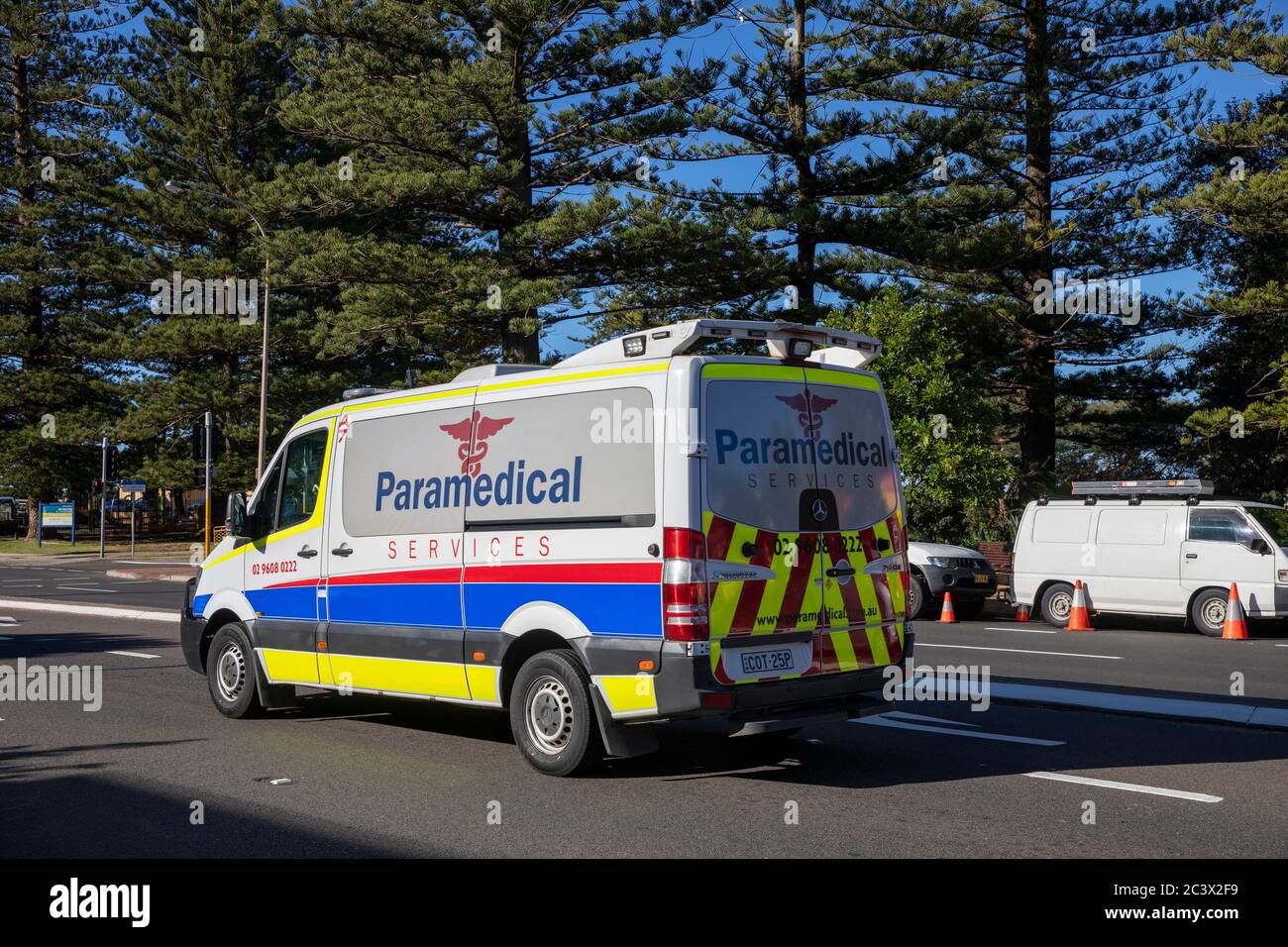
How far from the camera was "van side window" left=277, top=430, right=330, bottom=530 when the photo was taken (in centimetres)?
957

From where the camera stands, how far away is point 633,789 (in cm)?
735

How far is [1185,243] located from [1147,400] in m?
5.13

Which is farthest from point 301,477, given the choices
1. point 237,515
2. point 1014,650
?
point 1014,650

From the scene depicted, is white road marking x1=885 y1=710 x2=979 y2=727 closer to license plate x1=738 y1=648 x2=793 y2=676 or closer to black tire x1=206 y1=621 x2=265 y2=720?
license plate x1=738 y1=648 x2=793 y2=676

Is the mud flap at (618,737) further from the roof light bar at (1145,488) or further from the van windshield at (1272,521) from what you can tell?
the van windshield at (1272,521)

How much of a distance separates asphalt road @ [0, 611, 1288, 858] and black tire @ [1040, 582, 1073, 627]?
30.9 ft

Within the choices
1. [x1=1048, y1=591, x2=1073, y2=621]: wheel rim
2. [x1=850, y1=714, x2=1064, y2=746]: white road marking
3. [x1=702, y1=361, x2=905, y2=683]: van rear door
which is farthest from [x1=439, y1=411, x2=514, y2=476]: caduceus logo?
[x1=1048, y1=591, x2=1073, y2=621]: wheel rim

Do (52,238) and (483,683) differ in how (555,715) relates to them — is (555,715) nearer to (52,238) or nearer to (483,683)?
(483,683)

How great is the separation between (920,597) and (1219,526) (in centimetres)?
432

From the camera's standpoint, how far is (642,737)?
24.3 ft

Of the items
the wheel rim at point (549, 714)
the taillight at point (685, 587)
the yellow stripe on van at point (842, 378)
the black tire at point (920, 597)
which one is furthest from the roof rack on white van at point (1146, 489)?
the taillight at point (685, 587)

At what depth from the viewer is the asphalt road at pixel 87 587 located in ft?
76.4

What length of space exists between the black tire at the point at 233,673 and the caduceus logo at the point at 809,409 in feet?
15.8

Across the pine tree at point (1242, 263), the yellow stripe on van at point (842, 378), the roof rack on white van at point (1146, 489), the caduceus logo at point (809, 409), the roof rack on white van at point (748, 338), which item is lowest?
the roof rack on white van at point (1146, 489)
